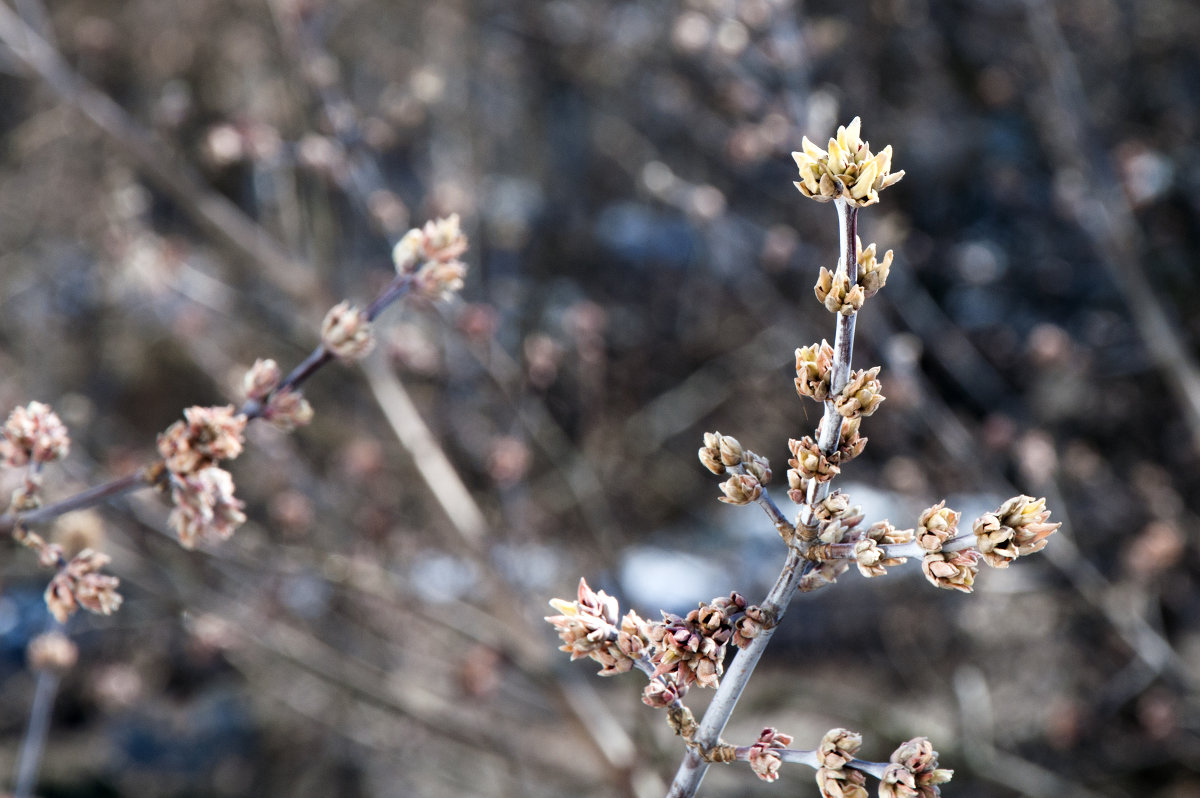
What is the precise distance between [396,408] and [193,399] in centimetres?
676

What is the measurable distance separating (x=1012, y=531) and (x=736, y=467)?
1.19 feet

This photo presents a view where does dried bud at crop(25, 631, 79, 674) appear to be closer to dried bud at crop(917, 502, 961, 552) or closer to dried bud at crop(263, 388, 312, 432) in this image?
dried bud at crop(263, 388, 312, 432)

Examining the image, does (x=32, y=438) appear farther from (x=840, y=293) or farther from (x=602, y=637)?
(x=840, y=293)

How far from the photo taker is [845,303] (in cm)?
100

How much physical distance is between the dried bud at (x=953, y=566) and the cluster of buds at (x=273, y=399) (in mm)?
1091

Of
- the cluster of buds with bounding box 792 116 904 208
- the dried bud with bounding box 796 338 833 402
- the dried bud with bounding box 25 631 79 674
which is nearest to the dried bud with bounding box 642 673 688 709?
the dried bud with bounding box 796 338 833 402

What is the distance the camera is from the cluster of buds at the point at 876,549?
104 cm

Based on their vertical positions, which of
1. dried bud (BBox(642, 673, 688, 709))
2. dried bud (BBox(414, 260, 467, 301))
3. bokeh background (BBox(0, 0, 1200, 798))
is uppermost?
bokeh background (BBox(0, 0, 1200, 798))

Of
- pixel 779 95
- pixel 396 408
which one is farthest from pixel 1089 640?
pixel 396 408

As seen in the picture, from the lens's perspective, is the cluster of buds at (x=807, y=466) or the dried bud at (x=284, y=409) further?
the dried bud at (x=284, y=409)

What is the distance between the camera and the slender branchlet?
102cm

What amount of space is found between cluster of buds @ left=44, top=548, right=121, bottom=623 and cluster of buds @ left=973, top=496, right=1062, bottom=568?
1345mm

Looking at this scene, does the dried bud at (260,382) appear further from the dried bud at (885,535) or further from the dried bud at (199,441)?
the dried bud at (885,535)

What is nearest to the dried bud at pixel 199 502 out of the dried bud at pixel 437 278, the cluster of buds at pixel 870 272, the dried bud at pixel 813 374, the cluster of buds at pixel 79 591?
the cluster of buds at pixel 79 591
